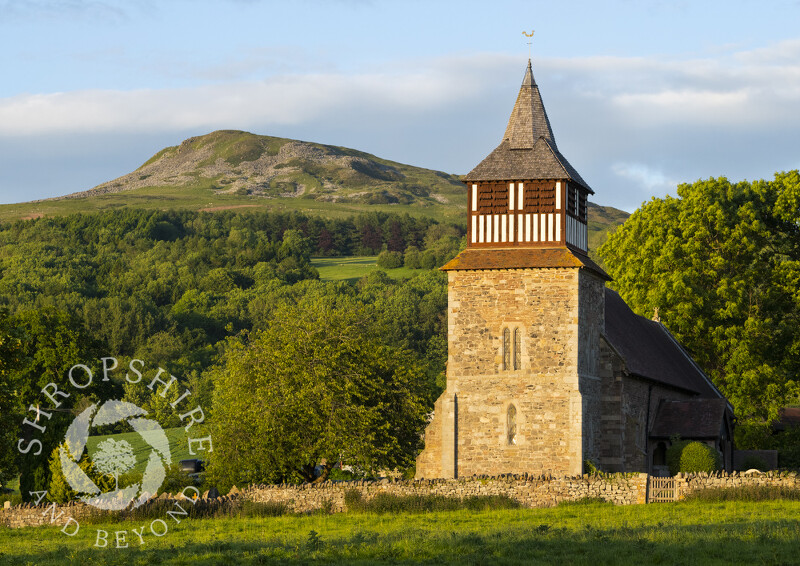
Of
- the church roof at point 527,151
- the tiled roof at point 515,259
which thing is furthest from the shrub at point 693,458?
the church roof at point 527,151

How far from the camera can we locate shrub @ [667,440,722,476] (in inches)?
1540

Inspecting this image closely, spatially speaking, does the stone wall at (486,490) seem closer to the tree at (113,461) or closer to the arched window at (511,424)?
the tree at (113,461)

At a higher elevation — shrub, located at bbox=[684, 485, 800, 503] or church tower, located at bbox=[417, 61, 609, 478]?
church tower, located at bbox=[417, 61, 609, 478]

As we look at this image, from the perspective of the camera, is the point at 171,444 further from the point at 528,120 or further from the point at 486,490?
the point at 486,490

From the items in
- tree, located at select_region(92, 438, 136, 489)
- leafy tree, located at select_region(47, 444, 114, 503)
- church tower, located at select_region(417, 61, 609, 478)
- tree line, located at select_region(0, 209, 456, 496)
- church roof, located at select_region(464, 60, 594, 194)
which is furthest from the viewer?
tree line, located at select_region(0, 209, 456, 496)

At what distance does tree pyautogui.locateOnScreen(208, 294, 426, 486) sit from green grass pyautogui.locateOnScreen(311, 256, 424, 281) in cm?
10423

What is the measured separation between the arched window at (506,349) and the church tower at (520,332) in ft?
0.14

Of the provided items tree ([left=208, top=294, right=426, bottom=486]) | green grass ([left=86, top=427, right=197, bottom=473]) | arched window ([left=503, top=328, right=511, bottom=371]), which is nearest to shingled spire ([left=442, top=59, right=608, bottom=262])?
arched window ([left=503, top=328, right=511, bottom=371])

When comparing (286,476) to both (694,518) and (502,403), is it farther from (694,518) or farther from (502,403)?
(694,518)

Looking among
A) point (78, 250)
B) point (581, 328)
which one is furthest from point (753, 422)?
point (78, 250)

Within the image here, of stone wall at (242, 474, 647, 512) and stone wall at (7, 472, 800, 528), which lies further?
stone wall at (242, 474, 647, 512)

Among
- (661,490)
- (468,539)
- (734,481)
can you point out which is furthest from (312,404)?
(468,539)

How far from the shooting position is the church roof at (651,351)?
139 feet

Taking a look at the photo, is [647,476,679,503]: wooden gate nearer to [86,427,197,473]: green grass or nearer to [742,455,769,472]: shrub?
[742,455,769,472]: shrub
